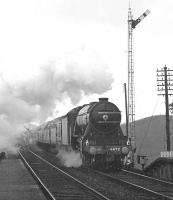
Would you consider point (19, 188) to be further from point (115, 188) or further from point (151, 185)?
point (151, 185)

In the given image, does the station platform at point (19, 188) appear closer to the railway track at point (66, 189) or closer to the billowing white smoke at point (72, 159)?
the railway track at point (66, 189)

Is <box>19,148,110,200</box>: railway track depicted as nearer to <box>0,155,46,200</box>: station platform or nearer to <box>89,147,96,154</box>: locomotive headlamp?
<box>0,155,46,200</box>: station platform

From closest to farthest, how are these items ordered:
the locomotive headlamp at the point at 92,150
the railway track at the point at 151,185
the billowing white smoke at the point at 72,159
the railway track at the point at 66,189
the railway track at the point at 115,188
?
1. the railway track at the point at 66,189
2. the railway track at the point at 115,188
3. the railway track at the point at 151,185
4. the locomotive headlamp at the point at 92,150
5. the billowing white smoke at the point at 72,159

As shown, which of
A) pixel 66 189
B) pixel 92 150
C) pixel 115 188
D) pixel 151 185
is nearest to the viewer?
pixel 66 189

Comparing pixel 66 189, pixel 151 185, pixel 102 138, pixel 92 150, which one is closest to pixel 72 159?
pixel 102 138

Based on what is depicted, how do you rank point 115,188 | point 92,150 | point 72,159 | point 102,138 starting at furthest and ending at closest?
point 72,159 → point 102,138 → point 92,150 → point 115,188

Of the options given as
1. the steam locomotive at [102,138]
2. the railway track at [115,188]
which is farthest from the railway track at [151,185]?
the steam locomotive at [102,138]

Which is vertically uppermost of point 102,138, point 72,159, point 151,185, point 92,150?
point 102,138

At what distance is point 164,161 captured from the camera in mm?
20812

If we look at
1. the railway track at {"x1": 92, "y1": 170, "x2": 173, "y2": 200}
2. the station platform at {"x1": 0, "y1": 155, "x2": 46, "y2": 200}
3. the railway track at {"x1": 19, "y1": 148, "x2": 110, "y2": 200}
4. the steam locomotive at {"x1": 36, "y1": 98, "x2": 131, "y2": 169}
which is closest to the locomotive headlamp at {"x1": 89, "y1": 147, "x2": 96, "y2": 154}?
the steam locomotive at {"x1": 36, "y1": 98, "x2": 131, "y2": 169}

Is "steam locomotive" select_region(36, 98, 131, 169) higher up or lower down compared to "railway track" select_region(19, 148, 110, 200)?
higher up

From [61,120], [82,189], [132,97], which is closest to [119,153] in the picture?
[82,189]

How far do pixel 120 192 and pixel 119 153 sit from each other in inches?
277

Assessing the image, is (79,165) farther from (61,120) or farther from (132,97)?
(132,97)
